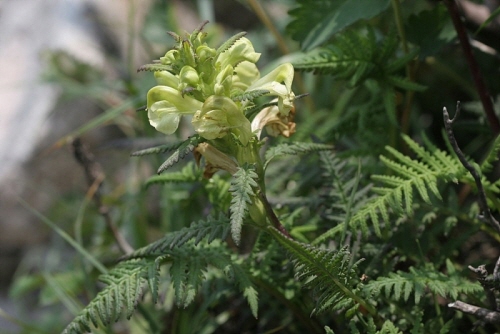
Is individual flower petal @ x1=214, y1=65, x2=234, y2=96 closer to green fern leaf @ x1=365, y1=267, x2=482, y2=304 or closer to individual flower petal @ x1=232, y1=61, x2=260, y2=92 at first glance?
individual flower petal @ x1=232, y1=61, x2=260, y2=92

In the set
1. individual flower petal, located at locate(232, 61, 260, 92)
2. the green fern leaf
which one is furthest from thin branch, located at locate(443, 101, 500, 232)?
individual flower petal, located at locate(232, 61, 260, 92)

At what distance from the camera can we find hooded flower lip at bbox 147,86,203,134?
98 centimetres

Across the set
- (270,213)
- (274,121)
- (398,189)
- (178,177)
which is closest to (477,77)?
(398,189)

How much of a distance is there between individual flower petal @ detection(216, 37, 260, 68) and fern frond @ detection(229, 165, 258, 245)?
207 millimetres

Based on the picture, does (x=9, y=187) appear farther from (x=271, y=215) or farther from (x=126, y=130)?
(x=271, y=215)

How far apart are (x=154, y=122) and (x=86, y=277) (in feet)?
2.65

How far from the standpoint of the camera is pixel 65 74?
2582 mm

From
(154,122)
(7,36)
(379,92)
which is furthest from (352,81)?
(7,36)

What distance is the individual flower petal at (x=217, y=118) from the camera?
940mm

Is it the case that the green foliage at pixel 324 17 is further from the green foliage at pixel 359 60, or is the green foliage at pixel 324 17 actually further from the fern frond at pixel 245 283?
the fern frond at pixel 245 283

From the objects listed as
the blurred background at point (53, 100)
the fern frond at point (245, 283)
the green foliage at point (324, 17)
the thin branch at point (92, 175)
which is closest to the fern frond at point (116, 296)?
the fern frond at point (245, 283)

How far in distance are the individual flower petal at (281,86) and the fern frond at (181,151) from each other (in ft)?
0.51

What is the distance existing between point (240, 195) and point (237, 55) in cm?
28

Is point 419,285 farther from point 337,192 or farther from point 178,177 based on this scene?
point 178,177
